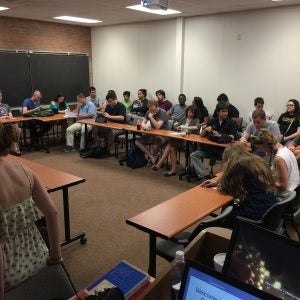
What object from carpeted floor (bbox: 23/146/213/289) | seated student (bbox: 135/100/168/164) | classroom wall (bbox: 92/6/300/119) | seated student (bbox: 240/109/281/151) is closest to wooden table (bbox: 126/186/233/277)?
carpeted floor (bbox: 23/146/213/289)

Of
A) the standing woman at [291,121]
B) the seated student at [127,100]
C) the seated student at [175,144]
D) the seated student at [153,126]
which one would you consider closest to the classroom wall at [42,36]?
the seated student at [127,100]

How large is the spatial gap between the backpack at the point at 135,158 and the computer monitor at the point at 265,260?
4.76 meters

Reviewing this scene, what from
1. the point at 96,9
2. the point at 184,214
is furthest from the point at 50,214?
the point at 96,9

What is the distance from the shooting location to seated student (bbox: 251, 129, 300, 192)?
294 cm

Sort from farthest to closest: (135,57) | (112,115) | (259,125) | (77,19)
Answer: (135,57), (77,19), (112,115), (259,125)

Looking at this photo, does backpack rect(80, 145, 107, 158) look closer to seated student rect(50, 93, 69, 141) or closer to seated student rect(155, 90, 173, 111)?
seated student rect(50, 93, 69, 141)

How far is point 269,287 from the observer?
103 cm

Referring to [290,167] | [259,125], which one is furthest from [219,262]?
[259,125]

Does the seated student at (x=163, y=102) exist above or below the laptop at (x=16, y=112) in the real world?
above

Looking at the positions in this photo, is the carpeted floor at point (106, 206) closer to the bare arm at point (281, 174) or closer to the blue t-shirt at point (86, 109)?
the blue t-shirt at point (86, 109)

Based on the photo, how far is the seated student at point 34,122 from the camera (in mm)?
7121

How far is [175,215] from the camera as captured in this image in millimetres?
2359

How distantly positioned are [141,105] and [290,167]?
5.17 meters

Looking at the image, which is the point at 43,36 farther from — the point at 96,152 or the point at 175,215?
the point at 175,215
